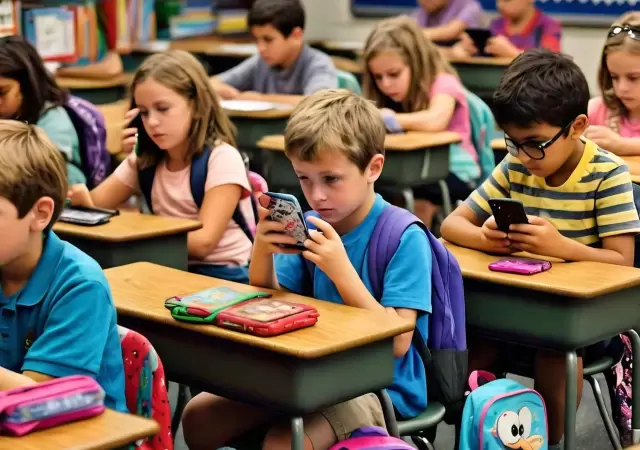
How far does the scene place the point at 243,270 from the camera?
373cm

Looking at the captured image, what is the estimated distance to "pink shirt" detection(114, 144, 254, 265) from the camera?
12.0 feet

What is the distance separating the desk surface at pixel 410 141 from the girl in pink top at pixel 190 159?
1.15 meters

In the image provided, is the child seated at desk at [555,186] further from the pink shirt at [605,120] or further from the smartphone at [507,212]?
the pink shirt at [605,120]

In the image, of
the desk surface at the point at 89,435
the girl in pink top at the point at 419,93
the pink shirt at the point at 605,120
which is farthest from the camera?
the girl in pink top at the point at 419,93

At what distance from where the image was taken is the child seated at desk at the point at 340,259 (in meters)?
2.52

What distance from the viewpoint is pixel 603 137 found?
3756mm

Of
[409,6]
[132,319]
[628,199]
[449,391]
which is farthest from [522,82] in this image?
[409,6]

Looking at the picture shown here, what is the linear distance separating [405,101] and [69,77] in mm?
2639

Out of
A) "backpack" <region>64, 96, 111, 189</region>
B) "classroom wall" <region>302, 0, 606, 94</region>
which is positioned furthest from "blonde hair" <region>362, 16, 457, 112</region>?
"classroom wall" <region>302, 0, 606, 94</region>

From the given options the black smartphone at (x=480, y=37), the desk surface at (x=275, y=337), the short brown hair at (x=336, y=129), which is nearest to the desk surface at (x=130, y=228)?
the desk surface at (x=275, y=337)

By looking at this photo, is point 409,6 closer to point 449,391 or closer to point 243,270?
point 243,270

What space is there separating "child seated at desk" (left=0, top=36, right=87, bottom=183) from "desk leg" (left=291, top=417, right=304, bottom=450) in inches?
82.4

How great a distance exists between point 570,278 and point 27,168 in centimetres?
129

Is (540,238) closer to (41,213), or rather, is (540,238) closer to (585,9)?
(41,213)
